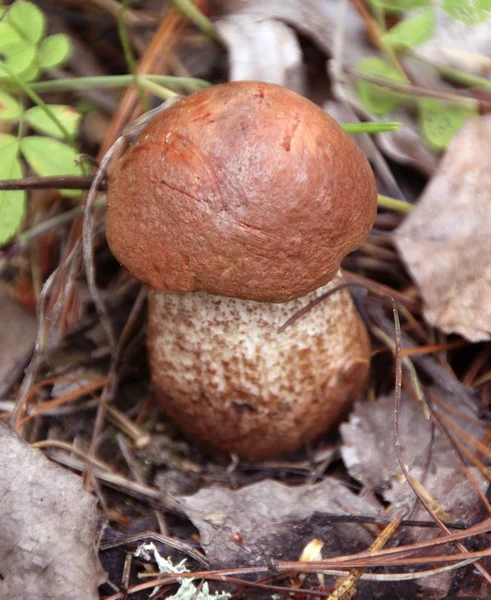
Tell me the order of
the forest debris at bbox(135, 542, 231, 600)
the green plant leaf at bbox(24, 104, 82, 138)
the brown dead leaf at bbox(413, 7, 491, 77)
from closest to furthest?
the forest debris at bbox(135, 542, 231, 600) < the green plant leaf at bbox(24, 104, 82, 138) < the brown dead leaf at bbox(413, 7, 491, 77)

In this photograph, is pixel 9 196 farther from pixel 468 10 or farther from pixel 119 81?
pixel 468 10

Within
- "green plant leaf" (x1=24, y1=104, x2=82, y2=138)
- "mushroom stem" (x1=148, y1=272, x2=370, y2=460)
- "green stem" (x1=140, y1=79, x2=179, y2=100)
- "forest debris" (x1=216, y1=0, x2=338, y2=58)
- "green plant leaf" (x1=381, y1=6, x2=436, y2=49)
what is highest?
"green plant leaf" (x1=381, y1=6, x2=436, y2=49)

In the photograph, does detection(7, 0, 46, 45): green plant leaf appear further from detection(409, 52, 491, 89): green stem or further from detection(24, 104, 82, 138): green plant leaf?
detection(409, 52, 491, 89): green stem

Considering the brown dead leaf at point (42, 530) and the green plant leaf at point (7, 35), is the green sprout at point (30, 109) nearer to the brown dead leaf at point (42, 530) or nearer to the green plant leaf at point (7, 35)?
the green plant leaf at point (7, 35)

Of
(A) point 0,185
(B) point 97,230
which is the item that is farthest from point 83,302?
(A) point 0,185

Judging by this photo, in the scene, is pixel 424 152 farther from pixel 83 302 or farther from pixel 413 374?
pixel 83 302

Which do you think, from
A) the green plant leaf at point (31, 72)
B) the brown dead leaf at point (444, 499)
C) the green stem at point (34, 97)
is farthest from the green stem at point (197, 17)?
the brown dead leaf at point (444, 499)

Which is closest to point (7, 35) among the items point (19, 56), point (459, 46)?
point (19, 56)

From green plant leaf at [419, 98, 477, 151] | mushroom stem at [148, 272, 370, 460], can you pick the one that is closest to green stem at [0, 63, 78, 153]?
mushroom stem at [148, 272, 370, 460]
